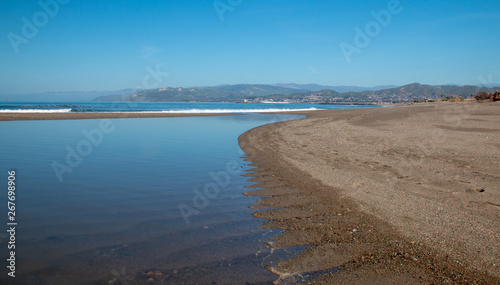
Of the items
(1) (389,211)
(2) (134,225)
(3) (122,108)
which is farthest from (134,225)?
(3) (122,108)

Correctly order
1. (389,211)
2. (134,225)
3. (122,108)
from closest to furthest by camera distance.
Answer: (134,225)
(389,211)
(122,108)

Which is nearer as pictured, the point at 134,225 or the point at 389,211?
the point at 134,225

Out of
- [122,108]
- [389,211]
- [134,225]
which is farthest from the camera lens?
[122,108]

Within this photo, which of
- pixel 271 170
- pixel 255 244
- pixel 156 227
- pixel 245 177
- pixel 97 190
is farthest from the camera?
pixel 271 170

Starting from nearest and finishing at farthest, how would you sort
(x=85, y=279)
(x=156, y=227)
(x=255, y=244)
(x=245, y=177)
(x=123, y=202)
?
(x=85, y=279)
(x=255, y=244)
(x=156, y=227)
(x=123, y=202)
(x=245, y=177)

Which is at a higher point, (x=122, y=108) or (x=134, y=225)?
(x=122, y=108)

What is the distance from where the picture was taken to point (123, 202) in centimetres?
625

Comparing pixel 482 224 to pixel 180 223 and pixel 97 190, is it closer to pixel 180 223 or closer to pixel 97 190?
pixel 180 223

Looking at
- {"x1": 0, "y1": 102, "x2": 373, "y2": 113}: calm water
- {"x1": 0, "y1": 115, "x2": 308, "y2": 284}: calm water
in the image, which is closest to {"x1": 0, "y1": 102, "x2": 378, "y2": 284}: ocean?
{"x1": 0, "y1": 115, "x2": 308, "y2": 284}: calm water

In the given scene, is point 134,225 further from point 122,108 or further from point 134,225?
point 122,108

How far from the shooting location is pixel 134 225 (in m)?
5.13

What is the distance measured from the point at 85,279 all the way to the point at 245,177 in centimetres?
534

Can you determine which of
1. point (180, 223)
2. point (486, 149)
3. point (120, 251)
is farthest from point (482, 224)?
point (486, 149)

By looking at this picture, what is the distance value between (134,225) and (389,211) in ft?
13.8
